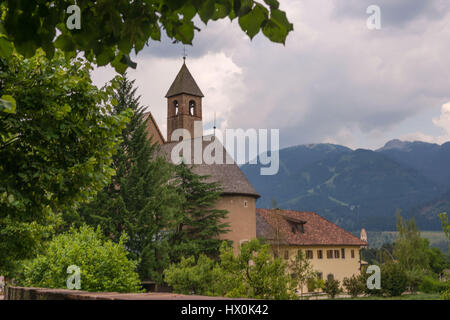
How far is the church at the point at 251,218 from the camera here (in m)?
43.7

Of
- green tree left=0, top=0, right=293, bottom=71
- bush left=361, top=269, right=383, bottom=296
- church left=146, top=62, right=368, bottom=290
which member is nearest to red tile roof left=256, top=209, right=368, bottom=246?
church left=146, top=62, right=368, bottom=290

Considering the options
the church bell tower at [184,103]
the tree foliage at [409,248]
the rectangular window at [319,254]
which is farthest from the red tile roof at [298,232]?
the church bell tower at [184,103]

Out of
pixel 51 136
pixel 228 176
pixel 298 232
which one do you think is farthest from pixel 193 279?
pixel 298 232

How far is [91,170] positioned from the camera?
11031mm

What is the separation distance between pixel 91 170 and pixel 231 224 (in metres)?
32.2

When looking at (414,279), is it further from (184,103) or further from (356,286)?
(184,103)

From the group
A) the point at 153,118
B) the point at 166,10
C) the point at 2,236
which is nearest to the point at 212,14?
the point at 166,10

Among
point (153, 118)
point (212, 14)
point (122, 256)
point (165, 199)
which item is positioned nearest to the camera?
point (212, 14)

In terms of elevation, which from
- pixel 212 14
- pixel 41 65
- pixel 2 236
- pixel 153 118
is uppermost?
pixel 153 118

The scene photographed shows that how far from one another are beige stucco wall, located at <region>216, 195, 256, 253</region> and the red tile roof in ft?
16.7

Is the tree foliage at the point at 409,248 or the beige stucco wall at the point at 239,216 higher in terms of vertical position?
the beige stucco wall at the point at 239,216

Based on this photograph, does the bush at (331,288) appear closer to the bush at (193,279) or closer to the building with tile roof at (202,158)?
the building with tile roof at (202,158)

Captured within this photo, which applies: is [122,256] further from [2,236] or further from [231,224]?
[231,224]

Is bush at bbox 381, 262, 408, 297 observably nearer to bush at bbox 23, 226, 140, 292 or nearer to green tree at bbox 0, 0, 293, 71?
bush at bbox 23, 226, 140, 292
